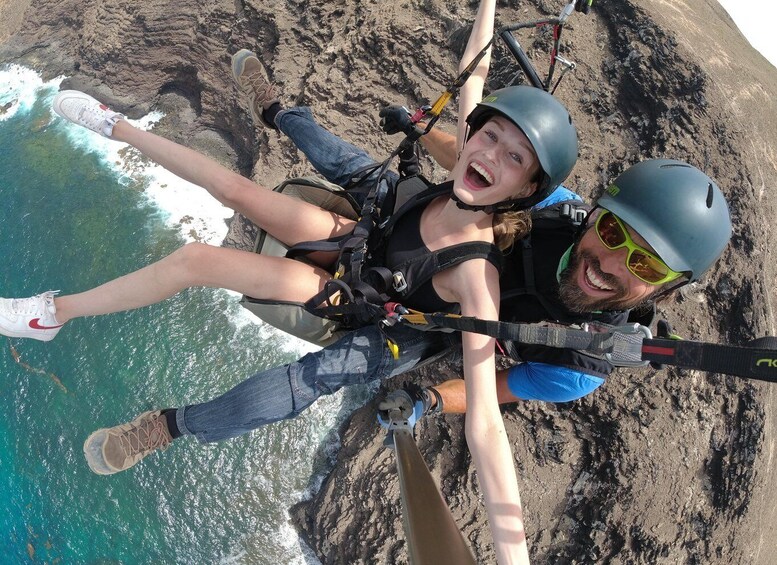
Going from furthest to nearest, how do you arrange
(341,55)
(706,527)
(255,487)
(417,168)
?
1. (341,55)
2. (255,487)
3. (706,527)
4. (417,168)

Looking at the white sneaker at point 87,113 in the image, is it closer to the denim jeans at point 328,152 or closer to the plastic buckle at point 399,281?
the denim jeans at point 328,152

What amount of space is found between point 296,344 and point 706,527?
4070 mm

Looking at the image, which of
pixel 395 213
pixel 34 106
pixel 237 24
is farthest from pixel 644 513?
pixel 34 106

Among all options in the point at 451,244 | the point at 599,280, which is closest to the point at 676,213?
the point at 599,280

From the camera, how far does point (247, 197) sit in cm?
281

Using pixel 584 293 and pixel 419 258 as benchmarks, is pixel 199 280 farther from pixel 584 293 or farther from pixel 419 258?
pixel 584 293

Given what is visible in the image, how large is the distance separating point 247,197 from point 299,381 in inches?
44.4

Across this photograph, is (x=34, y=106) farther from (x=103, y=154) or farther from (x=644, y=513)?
(x=644, y=513)

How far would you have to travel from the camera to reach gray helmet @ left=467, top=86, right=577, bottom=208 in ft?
6.91

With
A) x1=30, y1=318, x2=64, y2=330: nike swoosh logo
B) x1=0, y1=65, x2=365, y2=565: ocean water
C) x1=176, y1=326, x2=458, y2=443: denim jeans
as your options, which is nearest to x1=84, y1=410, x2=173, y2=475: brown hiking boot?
x1=176, y1=326, x2=458, y2=443: denim jeans

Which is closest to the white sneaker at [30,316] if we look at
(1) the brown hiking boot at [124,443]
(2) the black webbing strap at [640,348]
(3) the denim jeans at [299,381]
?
(1) the brown hiking boot at [124,443]

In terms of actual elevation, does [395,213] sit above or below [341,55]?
above

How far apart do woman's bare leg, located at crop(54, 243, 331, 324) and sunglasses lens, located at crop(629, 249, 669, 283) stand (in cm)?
165

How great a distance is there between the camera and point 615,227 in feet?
6.39
